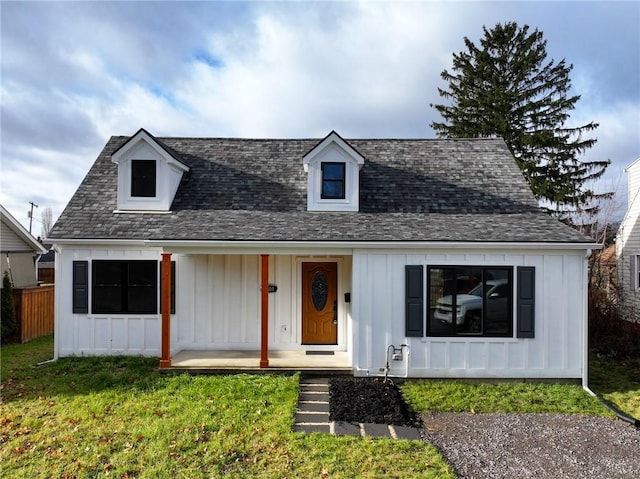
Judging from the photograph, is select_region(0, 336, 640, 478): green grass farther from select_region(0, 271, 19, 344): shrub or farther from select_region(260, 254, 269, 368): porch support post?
select_region(0, 271, 19, 344): shrub

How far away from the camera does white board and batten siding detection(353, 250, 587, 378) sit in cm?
822

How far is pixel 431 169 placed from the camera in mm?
11312

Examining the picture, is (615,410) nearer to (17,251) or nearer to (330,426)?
(330,426)

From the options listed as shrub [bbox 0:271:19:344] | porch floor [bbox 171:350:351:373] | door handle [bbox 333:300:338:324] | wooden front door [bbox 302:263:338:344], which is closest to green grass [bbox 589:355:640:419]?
porch floor [bbox 171:350:351:373]

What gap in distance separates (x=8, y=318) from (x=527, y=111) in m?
27.0

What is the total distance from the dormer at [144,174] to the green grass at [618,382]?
36.4ft

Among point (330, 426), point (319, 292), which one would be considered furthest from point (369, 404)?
point (319, 292)

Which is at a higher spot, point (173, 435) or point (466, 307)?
point (466, 307)

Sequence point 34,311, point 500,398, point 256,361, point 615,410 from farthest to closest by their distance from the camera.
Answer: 1. point 34,311
2. point 256,361
3. point 500,398
4. point 615,410

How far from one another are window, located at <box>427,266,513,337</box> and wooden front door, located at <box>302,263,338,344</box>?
2.63 m

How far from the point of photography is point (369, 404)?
669 cm

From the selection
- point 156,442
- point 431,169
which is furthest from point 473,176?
point 156,442

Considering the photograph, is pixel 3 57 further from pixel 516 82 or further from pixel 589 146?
pixel 589 146

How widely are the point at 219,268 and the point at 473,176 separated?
7676 mm
